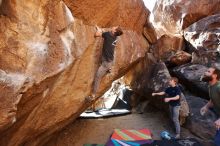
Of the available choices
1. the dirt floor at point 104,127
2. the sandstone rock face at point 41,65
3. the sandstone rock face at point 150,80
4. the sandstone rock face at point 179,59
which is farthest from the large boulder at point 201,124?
the sandstone rock face at point 41,65

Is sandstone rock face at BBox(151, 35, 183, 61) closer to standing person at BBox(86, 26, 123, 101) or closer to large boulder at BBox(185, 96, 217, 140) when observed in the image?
large boulder at BBox(185, 96, 217, 140)

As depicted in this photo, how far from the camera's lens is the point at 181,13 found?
16.0 meters

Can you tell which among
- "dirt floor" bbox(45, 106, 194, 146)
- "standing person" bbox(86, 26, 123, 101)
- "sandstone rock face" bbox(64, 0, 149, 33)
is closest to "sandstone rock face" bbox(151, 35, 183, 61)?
"sandstone rock face" bbox(64, 0, 149, 33)

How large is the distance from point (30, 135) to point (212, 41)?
371 inches

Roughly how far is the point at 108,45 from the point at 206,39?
6.76 m

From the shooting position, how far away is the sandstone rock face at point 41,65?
15.4 feet

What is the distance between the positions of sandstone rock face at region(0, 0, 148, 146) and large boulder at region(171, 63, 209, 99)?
17.9ft

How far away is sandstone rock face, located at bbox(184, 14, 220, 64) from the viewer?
12.5 m

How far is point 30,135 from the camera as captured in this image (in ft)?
21.2

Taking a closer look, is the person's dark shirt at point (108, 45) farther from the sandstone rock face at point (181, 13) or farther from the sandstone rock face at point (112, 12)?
the sandstone rock face at point (181, 13)

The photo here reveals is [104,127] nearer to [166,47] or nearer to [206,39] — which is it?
[166,47]

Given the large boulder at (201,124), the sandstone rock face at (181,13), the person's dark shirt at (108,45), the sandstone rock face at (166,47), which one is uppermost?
the sandstone rock face at (181,13)

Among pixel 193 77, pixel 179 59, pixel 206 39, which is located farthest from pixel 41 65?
pixel 206 39

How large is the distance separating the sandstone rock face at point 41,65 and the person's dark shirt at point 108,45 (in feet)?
0.65
